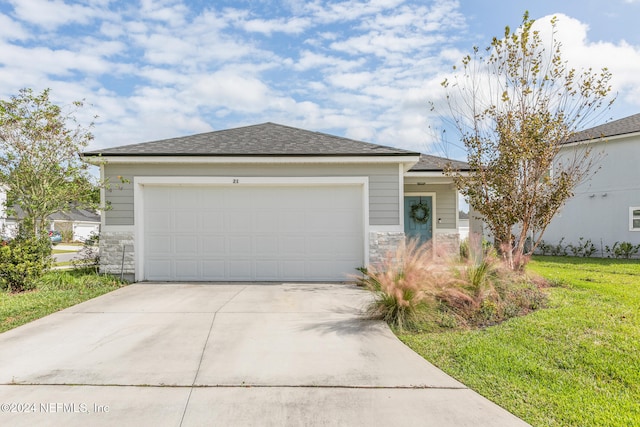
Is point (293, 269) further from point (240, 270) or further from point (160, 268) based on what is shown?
point (160, 268)

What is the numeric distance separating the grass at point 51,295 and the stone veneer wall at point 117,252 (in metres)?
0.29

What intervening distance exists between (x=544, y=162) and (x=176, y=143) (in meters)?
8.41

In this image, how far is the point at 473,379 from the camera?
3457 millimetres

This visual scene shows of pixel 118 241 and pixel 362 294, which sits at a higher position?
pixel 118 241

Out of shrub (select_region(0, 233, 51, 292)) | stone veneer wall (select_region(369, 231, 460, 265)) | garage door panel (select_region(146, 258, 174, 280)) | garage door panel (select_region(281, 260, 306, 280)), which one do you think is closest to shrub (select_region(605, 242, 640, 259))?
stone veneer wall (select_region(369, 231, 460, 265))

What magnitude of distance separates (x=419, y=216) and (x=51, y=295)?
33.2ft

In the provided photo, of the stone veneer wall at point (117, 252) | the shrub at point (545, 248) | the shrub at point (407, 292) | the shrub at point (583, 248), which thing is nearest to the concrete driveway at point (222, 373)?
the shrub at point (407, 292)

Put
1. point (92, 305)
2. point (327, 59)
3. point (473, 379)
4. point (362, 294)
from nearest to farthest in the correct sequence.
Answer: point (473, 379)
point (92, 305)
point (362, 294)
point (327, 59)

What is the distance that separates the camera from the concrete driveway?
2.85 m

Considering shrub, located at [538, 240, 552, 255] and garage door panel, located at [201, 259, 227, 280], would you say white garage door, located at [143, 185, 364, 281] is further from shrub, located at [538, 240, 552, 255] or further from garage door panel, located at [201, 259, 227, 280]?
shrub, located at [538, 240, 552, 255]

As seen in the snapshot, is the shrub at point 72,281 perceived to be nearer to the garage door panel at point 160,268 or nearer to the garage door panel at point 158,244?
the garage door panel at point 160,268

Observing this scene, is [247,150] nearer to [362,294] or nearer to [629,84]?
[362,294]

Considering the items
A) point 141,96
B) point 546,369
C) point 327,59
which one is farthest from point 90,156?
point 546,369

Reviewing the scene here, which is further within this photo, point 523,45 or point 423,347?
point 523,45
